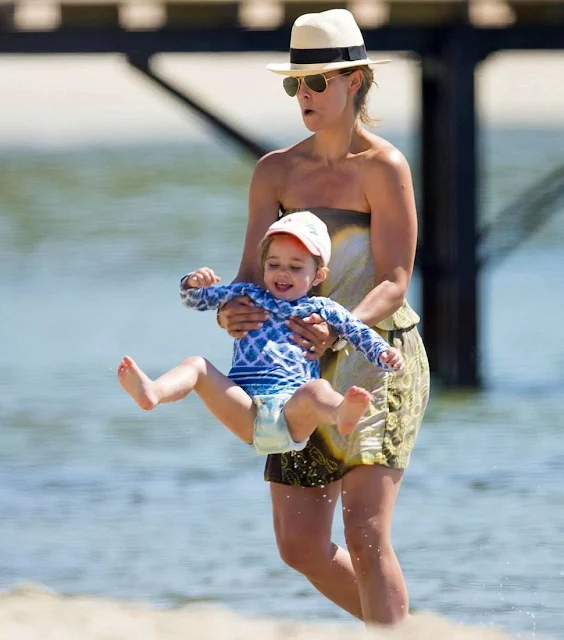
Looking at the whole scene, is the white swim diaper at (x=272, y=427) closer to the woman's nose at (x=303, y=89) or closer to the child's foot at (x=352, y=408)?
the child's foot at (x=352, y=408)

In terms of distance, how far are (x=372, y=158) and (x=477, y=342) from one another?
546 centimetres

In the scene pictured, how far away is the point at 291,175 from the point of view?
5.05 meters

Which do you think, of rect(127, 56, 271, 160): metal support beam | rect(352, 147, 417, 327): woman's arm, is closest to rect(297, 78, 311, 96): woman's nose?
rect(352, 147, 417, 327): woman's arm

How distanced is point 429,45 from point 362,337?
529 cm

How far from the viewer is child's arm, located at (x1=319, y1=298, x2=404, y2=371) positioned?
4.72 meters

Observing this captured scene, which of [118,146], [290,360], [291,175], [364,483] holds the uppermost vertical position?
[291,175]

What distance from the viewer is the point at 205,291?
16.3ft

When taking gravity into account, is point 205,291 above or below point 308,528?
above

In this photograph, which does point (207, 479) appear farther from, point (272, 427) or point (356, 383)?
point (272, 427)

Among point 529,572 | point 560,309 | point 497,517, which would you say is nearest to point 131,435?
point 497,517

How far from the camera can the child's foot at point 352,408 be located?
455 centimetres

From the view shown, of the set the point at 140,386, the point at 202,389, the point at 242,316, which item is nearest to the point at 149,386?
the point at 140,386

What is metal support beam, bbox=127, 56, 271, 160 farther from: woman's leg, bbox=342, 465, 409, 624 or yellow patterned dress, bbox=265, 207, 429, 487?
woman's leg, bbox=342, 465, 409, 624

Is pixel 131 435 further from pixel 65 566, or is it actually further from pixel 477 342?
pixel 65 566
